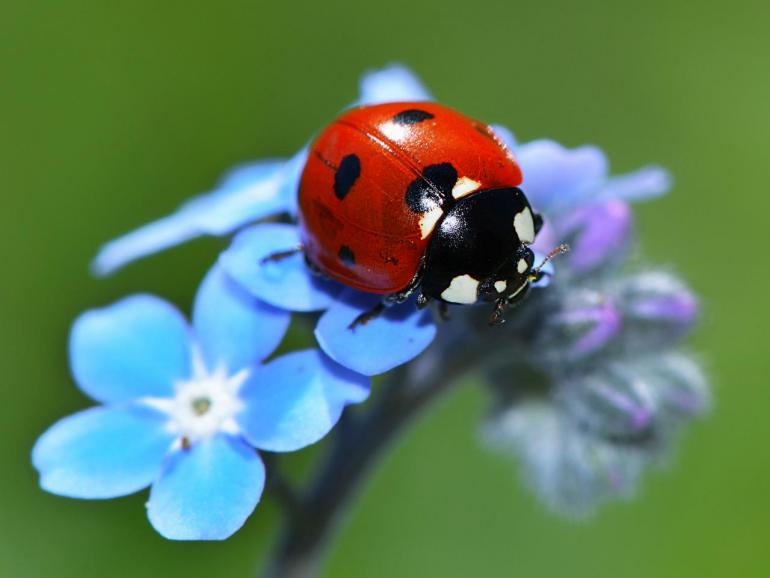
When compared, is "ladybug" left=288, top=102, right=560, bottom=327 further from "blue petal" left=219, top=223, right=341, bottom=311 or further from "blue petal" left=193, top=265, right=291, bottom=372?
"blue petal" left=193, top=265, right=291, bottom=372

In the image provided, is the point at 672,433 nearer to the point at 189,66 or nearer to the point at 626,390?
the point at 626,390

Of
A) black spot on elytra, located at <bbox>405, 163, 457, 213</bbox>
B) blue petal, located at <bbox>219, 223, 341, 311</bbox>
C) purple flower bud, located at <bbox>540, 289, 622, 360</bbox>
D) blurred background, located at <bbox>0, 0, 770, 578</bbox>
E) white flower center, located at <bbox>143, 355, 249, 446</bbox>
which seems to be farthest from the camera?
blurred background, located at <bbox>0, 0, 770, 578</bbox>

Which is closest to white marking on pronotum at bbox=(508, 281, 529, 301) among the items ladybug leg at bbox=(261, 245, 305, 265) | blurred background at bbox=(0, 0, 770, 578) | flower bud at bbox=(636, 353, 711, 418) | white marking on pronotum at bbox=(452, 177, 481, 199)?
white marking on pronotum at bbox=(452, 177, 481, 199)

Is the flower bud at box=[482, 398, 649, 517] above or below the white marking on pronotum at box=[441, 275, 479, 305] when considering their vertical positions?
below

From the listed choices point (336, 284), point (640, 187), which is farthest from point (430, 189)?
point (640, 187)

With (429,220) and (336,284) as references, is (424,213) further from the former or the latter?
(336,284)

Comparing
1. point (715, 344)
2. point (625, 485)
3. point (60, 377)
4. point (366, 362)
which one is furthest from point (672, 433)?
point (60, 377)

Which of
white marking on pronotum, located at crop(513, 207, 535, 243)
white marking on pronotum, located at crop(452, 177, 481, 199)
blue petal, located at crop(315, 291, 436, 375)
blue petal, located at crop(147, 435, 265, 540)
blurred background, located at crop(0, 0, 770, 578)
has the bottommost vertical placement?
blurred background, located at crop(0, 0, 770, 578)
